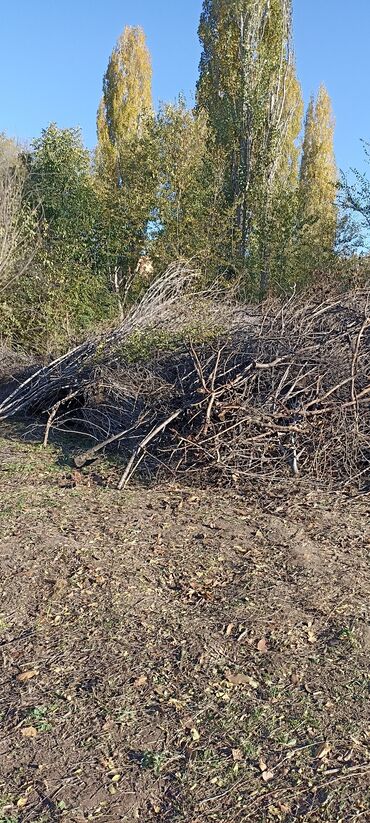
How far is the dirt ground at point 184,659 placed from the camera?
2.24 m

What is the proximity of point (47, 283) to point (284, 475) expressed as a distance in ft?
27.9

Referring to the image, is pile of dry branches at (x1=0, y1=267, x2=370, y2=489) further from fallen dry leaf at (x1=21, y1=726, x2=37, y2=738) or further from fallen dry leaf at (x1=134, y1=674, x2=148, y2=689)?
fallen dry leaf at (x1=21, y1=726, x2=37, y2=738)

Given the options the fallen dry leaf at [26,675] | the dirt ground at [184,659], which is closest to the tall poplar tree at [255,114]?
the dirt ground at [184,659]

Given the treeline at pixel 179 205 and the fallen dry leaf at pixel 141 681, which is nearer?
the fallen dry leaf at pixel 141 681

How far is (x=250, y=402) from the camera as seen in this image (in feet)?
18.4

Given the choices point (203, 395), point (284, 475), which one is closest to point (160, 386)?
point (203, 395)

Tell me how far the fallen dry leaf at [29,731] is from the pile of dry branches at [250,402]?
2.85 metres

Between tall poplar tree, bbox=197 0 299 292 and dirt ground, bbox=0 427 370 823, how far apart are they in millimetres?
11713

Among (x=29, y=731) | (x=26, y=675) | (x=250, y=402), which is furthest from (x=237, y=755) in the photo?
(x=250, y=402)

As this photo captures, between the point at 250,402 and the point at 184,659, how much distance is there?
2902 mm

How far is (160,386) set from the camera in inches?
244

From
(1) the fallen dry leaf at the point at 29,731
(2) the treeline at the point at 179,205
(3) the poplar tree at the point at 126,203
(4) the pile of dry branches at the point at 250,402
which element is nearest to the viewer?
(1) the fallen dry leaf at the point at 29,731

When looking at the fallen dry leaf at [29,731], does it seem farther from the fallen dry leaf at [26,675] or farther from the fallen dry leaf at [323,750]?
the fallen dry leaf at [323,750]

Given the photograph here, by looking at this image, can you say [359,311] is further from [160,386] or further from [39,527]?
[39,527]
